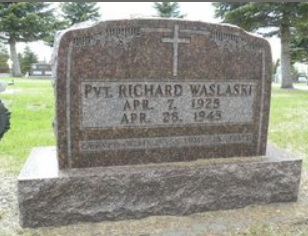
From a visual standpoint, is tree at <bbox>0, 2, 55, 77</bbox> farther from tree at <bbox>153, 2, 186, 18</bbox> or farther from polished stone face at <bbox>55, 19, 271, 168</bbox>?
polished stone face at <bbox>55, 19, 271, 168</bbox>

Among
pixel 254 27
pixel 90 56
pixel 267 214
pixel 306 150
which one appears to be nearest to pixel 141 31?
pixel 90 56

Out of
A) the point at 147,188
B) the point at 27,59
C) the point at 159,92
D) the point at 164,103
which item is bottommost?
the point at 147,188

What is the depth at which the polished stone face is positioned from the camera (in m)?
3.10

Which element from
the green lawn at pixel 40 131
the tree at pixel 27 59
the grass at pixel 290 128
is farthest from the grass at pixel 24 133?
the tree at pixel 27 59

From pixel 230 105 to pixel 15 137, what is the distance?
3.87 metres

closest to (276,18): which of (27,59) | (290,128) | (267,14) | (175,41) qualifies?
(267,14)

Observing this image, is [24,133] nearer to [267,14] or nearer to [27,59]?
[267,14]

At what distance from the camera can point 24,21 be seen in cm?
2958

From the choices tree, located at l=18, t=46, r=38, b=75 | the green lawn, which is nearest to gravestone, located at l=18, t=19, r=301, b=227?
the green lawn

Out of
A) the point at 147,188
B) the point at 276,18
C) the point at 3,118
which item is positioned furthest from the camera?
the point at 276,18

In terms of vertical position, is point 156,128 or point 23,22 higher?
point 23,22

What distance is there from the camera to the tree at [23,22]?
29.7 meters

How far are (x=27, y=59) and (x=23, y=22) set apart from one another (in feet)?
58.8

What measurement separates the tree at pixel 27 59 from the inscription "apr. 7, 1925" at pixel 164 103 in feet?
148
